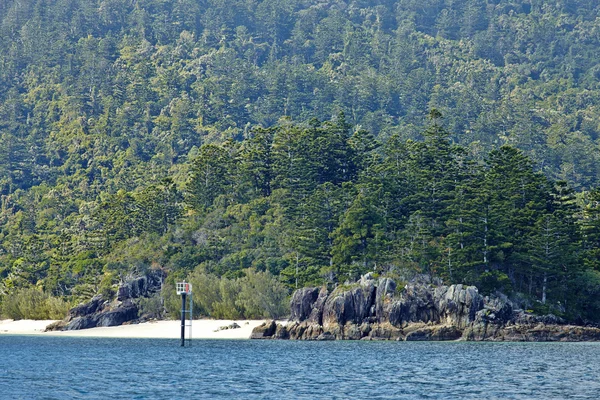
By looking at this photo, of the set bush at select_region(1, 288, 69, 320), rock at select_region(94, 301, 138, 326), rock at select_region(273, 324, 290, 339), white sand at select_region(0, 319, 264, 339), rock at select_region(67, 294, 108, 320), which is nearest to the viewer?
rock at select_region(273, 324, 290, 339)

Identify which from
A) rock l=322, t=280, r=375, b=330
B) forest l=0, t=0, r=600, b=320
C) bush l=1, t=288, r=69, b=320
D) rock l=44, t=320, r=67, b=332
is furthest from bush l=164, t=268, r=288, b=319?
bush l=1, t=288, r=69, b=320

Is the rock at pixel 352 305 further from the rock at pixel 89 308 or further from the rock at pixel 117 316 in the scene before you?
the rock at pixel 89 308

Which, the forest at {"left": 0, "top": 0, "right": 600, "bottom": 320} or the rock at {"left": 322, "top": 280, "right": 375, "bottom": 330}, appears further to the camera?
the forest at {"left": 0, "top": 0, "right": 600, "bottom": 320}

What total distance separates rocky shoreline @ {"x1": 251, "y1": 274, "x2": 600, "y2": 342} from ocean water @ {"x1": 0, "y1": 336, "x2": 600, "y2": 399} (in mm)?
4513

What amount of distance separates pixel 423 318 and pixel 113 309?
33844 mm

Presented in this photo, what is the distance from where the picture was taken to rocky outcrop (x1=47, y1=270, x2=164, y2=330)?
97438 mm

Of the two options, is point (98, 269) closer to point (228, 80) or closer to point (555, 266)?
point (555, 266)

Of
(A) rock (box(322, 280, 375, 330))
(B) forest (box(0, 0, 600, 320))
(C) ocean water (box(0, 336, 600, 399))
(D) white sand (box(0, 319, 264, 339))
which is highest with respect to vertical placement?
(B) forest (box(0, 0, 600, 320))

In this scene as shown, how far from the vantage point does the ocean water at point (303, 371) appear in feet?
148

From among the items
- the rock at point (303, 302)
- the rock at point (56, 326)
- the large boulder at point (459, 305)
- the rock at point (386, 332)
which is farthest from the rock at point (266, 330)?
the rock at point (56, 326)

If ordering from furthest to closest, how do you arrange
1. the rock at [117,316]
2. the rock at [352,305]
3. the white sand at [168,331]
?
the rock at [117,316]
the white sand at [168,331]
the rock at [352,305]

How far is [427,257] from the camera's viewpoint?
8738 centimetres

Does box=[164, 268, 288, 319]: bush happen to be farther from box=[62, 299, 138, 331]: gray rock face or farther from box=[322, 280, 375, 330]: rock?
box=[322, 280, 375, 330]: rock

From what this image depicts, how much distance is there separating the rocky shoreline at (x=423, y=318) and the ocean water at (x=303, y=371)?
4513 mm
